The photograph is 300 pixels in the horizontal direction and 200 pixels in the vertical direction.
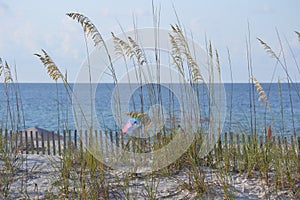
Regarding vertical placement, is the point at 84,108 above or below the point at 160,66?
below

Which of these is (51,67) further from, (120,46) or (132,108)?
(132,108)

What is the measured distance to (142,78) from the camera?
355 centimetres

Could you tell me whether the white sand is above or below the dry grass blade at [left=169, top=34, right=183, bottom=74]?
below

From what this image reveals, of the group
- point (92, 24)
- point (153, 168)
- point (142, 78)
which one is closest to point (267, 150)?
point (153, 168)

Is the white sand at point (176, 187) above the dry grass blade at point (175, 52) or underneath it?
underneath

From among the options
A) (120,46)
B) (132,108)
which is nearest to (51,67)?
(120,46)

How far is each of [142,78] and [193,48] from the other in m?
0.47

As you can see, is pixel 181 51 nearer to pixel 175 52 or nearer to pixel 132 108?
pixel 175 52

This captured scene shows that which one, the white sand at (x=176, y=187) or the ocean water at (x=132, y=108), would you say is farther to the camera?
the ocean water at (x=132, y=108)

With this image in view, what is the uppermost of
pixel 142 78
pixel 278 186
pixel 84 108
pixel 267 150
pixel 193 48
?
pixel 193 48

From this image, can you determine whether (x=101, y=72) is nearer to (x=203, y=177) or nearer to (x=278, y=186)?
(x=203, y=177)

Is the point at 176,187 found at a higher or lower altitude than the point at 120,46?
lower

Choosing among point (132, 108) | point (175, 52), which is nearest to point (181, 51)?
point (175, 52)

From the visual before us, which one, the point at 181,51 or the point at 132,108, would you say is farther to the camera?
the point at 132,108
